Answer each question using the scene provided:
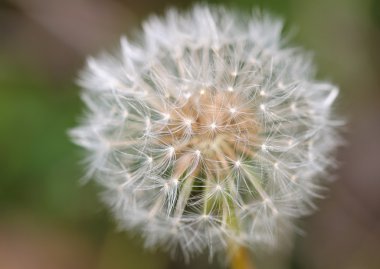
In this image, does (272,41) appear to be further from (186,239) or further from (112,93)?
(186,239)

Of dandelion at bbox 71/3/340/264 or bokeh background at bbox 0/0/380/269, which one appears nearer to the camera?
dandelion at bbox 71/3/340/264

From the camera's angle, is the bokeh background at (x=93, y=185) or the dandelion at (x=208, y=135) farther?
the bokeh background at (x=93, y=185)

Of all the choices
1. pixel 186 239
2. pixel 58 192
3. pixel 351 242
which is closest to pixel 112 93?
pixel 186 239

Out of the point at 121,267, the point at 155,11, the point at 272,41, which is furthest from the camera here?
the point at 155,11

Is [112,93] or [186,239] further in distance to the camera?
[112,93]
